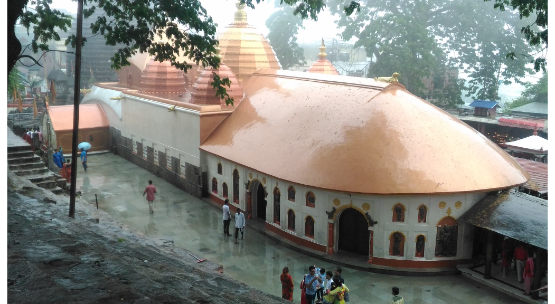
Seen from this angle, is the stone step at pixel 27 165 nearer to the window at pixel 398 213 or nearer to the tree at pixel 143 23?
the tree at pixel 143 23

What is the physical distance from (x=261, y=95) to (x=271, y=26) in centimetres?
2916

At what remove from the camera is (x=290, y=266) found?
45.8 ft

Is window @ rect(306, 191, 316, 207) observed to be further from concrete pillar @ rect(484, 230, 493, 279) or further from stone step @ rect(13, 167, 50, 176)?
stone step @ rect(13, 167, 50, 176)

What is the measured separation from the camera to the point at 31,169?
17.5m

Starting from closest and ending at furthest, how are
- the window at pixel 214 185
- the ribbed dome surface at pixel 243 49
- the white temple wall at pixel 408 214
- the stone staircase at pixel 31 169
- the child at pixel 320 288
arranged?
the child at pixel 320 288
the white temple wall at pixel 408 214
the stone staircase at pixel 31 169
the window at pixel 214 185
the ribbed dome surface at pixel 243 49

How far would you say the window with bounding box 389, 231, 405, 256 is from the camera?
1378cm

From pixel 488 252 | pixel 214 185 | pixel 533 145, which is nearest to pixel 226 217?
Result: pixel 214 185

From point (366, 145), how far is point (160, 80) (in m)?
13.5

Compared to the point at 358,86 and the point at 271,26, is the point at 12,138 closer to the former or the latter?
the point at 358,86

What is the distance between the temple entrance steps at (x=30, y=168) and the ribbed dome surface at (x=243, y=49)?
927 centimetres

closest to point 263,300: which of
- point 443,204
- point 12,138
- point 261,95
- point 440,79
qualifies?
point 443,204

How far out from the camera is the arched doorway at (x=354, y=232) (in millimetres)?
14336

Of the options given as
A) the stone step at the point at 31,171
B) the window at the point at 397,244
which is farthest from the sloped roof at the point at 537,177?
the stone step at the point at 31,171

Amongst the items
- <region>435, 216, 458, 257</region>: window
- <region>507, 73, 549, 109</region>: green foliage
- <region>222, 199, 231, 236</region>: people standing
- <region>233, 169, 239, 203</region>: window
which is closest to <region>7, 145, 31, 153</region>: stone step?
<region>233, 169, 239, 203</region>: window
